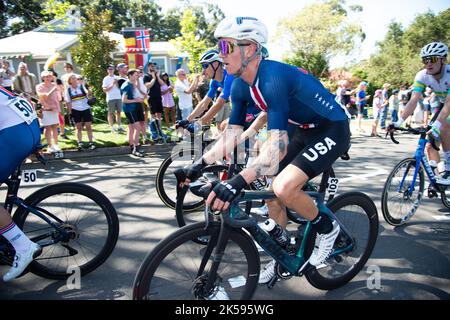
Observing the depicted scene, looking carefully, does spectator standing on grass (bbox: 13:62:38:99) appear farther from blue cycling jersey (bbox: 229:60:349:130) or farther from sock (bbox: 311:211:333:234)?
sock (bbox: 311:211:333:234)

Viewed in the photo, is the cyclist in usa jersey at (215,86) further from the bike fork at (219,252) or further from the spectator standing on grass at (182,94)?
the spectator standing on grass at (182,94)

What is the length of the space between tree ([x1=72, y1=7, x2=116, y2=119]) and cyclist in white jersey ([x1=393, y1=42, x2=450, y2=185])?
539 inches

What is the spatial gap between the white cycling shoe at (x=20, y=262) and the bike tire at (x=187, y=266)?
1.19 m

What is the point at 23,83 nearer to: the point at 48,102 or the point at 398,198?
the point at 48,102

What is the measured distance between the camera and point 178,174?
2.43 metres

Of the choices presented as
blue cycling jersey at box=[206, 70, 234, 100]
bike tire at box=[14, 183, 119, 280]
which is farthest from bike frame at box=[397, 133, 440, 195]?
bike tire at box=[14, 183, 119, 280]

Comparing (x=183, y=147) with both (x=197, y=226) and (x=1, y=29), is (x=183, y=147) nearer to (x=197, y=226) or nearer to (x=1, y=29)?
(x=197, y=226)

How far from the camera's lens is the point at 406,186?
4207 millimetres

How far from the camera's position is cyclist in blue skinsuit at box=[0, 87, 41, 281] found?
8.57 ft

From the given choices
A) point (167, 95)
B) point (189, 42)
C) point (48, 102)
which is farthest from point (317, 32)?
point (48, 102)

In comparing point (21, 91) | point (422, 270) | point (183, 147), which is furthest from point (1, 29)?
point (422, 270)
